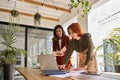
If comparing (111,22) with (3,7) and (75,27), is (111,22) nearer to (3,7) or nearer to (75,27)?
(75,27)

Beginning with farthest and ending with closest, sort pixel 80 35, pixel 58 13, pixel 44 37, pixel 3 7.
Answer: pixel 44 37
pixel 58 13
pixel 3 7
pixel 80 35

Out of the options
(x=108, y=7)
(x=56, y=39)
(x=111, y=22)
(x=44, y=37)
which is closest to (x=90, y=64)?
(x=56, y=39)

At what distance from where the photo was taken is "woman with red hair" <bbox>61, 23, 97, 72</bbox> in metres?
2.12

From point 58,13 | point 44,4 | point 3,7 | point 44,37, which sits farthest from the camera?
point 44,37

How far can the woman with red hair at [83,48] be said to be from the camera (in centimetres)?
212

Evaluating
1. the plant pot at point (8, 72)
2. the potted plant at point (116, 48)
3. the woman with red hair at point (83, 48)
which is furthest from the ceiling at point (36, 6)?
the potted plant at point (116, 48)

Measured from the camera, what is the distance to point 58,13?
5293mm

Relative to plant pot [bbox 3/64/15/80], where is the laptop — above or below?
above

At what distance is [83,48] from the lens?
7.36ft

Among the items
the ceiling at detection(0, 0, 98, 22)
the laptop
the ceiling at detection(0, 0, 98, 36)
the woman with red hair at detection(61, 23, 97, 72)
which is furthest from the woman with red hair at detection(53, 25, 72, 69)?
the ceiling at detection(0, 0, 98, 22)

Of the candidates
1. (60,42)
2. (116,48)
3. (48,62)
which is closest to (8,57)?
(60,42)

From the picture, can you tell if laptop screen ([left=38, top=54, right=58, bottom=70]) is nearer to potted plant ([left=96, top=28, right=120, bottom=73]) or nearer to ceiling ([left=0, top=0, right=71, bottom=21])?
potted plant ([left=96, top=28, right=120, bottom=73])

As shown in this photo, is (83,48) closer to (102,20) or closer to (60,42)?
(60,42)

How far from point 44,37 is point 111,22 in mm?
2756
